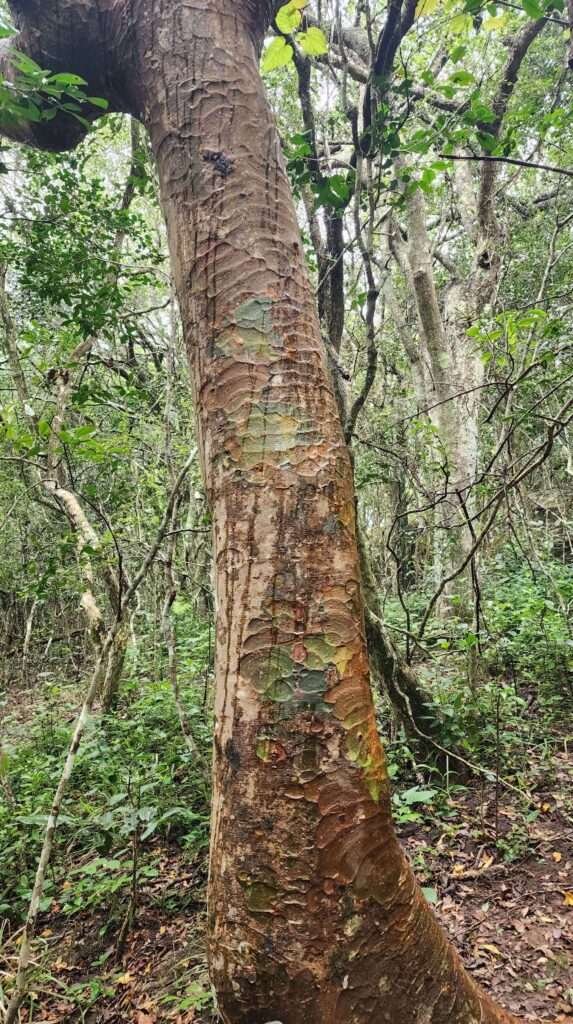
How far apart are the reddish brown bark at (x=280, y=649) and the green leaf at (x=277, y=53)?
0.32 m

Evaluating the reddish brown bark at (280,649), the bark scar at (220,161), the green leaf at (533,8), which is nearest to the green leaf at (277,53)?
the reddish brown bark at (280,649)

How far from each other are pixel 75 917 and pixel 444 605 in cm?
497

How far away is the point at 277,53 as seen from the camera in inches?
67.1

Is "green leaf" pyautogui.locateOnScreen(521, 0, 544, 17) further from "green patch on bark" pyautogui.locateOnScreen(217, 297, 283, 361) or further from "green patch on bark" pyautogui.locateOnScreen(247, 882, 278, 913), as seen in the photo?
"green patch on bark" pyautogui.locateOnScreen(247, 882, 278, 913)

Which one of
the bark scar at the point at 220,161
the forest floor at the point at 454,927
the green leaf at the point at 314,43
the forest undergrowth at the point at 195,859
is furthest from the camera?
the forest undergrowth at the point at 195,859

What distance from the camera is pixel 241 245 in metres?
1.37

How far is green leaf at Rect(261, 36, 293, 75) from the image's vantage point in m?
1.69

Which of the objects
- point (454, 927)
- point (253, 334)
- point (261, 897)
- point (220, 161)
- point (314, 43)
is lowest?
point (454, 927)

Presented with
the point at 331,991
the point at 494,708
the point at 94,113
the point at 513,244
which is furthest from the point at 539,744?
the point at 513,244

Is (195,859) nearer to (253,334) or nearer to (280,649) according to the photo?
(280,649)

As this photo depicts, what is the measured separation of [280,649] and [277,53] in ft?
5.75

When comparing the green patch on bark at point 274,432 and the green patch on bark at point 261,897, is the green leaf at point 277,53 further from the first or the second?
the green patch on bark at point 261,897

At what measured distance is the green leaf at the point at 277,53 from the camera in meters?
1.69

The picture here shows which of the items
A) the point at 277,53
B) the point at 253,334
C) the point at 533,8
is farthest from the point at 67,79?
the point at 533,8
